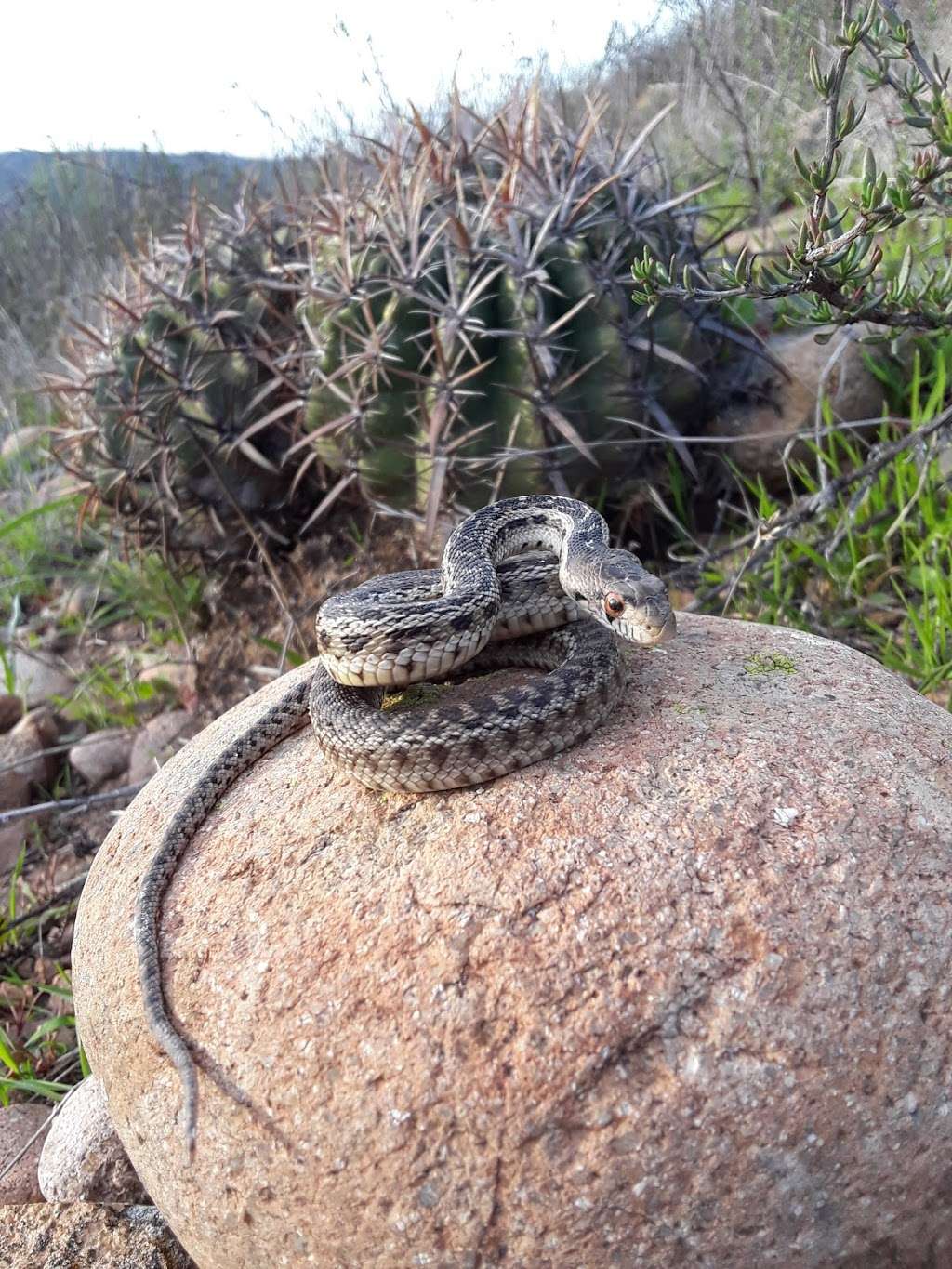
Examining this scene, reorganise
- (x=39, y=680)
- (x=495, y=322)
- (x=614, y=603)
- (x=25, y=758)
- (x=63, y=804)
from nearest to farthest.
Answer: (x=614, y=603) → (x=63, y=804) → (x=495, y=322) → (x=25, y=758) → (x=39, y=680)

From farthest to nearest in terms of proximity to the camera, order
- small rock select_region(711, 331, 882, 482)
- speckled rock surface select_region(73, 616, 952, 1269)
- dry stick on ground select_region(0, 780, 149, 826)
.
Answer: small rock select_region(711, 331, 882, 482) < dry stick on ground select_region(0, 780, 149, 826) < speckled rock surface select_region(73, 616, 952, 1269)

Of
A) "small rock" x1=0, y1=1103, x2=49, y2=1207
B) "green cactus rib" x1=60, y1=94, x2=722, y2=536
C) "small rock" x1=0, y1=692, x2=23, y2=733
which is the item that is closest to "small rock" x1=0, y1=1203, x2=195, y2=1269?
"small rock" x1=0, y1=1103, x2=49, y2=1207

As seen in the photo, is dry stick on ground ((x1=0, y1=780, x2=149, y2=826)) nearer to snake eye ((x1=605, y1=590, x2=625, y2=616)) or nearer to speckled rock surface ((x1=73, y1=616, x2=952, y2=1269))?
speckled rock surface ((x1=73, y1=616, x2=952, y2=1269))

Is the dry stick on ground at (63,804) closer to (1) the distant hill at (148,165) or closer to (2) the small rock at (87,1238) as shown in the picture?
(2) the small rock at (87,1238)

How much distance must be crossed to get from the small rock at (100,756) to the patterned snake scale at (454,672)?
3.37 meters

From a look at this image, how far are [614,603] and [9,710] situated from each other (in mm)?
6058

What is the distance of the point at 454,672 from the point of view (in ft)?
13.3

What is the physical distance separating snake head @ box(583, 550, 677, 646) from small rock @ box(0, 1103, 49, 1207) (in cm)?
328

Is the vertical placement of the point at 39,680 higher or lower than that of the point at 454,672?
lower

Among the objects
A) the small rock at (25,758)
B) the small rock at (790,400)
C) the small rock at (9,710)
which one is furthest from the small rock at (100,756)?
the small rock at (790,400)

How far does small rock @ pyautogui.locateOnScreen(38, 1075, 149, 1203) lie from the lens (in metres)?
3.80

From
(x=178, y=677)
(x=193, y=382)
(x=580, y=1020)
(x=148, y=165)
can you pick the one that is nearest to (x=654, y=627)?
(x=580, y=1020)

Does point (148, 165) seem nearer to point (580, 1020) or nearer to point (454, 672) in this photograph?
point (454, 672)

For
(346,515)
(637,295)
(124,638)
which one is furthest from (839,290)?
(124,638)
